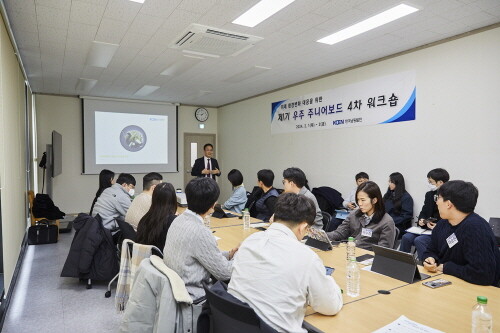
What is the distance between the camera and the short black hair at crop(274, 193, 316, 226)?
1.63 meters

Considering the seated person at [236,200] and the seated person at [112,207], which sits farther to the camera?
the seated person at [236,200]

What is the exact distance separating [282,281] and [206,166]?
614cm

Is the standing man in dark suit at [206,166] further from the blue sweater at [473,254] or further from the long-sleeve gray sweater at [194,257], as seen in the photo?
the blue sweater at [473,254]

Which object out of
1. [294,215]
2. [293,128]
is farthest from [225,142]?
[294,215]

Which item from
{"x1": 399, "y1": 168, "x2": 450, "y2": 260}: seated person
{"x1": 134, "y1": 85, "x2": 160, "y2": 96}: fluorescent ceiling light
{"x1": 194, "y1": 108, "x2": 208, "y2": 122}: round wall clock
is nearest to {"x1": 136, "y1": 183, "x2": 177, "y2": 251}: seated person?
{"x1": 399, "y1": 168, "x2": 450, "y2": 260}: seated person

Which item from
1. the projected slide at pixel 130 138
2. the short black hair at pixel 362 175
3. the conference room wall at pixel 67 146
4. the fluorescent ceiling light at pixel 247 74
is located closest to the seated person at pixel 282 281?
the short black hair at pixel 362 175

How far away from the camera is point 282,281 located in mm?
1361

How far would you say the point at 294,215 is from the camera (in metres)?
1.62

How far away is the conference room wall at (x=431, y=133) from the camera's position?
12.6 feet

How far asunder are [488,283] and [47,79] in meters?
7.07

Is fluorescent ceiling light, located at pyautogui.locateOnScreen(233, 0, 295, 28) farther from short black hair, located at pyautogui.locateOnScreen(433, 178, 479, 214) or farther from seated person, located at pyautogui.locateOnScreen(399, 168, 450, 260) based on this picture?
seated person, located at pyautogui.locateOnScreen(399, 168, 450, 260)

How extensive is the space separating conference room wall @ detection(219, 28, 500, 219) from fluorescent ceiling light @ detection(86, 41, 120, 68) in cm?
342

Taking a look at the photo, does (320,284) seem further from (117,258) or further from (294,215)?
(117,258)

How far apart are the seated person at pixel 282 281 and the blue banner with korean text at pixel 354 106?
3.87m
